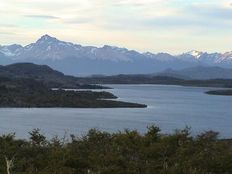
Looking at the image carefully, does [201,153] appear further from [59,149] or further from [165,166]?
[59,149]

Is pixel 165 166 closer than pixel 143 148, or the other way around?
pixel 165 166

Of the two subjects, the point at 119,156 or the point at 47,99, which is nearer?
the point at 119,156

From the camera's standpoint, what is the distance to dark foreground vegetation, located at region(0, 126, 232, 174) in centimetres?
1235

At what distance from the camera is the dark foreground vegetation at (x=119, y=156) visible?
486 inches

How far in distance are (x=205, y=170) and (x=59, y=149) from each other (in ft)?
12.6

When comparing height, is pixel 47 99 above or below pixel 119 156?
below

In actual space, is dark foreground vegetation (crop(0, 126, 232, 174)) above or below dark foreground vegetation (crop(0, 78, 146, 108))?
above

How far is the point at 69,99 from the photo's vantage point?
4894 inches

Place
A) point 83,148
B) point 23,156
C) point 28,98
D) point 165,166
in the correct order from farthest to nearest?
point 28,98 < point 83,148 < point 23,156 < point 165,166

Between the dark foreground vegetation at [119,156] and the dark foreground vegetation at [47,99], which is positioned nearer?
the dark foreground vegetation at [119,156]

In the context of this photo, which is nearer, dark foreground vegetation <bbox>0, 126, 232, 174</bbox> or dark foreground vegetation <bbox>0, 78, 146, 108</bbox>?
dark foreground vegetation <bbox>0, 126, 232, 174</bbox>

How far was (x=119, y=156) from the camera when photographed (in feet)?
43.2

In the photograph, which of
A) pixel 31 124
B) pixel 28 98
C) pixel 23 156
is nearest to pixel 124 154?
pixel 23 156

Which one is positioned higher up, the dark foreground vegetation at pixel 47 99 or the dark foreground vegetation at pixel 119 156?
the dark foreground vegetation at pixel 119 156
